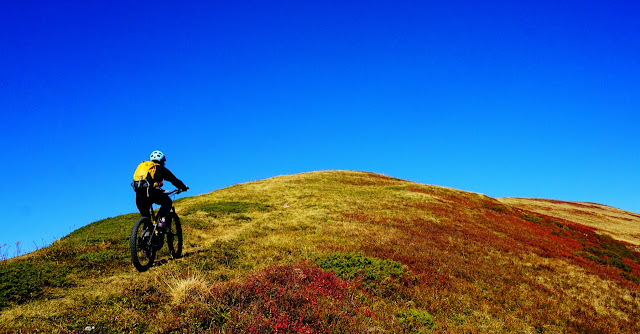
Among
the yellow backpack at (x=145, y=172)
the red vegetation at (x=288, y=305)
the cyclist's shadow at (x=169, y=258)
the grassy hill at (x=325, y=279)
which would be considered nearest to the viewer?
the red vegetation at (x=288, y=305)

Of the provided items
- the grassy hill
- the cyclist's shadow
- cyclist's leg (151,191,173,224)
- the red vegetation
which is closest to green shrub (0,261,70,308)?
the grassy hill

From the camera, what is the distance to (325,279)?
1123 cm

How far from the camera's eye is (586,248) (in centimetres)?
2841

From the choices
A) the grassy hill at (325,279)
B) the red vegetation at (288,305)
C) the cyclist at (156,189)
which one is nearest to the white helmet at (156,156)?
the cyclist at (156,189)

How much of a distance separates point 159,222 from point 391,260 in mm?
8972

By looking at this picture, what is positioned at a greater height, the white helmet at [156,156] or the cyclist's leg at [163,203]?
the white helmet at [156,156]

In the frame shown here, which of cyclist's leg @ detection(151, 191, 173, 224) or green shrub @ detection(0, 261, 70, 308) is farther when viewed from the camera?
cyclist's leg @ detection(151, 191, 173, 224)

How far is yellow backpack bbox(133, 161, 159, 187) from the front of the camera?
38.1ft

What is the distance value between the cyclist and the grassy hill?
5.81 ft

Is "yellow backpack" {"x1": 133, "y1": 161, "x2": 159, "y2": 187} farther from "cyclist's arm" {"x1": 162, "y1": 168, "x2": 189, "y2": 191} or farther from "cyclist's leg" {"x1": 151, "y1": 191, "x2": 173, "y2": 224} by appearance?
"cyclist's leg" {"x1": 151, "y1": 191, "x2": 173, "y2": 224}

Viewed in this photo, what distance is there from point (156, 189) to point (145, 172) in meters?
0.70

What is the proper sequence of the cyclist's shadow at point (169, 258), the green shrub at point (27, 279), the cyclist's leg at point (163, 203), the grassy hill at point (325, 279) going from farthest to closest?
the cyclist's shadow at point (169, 258) → the cyclist's leg at point (163, 203) → the green shrub at point (27, 279) → the grassy hill at point (325, 279)

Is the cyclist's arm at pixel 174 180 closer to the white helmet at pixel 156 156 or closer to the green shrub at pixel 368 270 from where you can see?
the white helmet at pixel 156 156

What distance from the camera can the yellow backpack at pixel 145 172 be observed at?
1161cm
